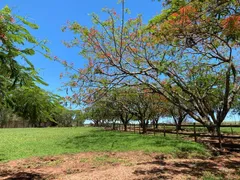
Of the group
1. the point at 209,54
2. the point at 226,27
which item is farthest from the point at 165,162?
the point at 209,54

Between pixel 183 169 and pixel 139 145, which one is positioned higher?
pixel 139 145

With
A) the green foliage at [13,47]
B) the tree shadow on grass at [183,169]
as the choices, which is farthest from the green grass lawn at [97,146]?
the green foliage at [13,47]

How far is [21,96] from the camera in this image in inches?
211

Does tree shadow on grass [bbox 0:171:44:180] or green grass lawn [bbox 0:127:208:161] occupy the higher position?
green grass lawn [bbox 0:127:208:161]

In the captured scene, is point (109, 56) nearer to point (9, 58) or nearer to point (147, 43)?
point (147, 43)

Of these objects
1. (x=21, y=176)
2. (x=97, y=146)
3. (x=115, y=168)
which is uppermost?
(x=97, y=146)

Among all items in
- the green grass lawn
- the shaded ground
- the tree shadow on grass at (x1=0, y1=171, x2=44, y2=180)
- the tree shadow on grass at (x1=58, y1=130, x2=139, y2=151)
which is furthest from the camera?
the tree shadow on grass at (x1=58, y1=130, x2=139, y2=151)

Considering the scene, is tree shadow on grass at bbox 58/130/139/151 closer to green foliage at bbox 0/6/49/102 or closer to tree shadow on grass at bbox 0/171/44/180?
tree shadow on grass at bbox 0/171/44/180

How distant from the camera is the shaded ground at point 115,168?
5574mm

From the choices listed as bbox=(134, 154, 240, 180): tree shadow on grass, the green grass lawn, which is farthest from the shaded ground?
the green grass lawn

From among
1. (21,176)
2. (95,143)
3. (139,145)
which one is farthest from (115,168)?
(95,143)

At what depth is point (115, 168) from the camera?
632 centimetres

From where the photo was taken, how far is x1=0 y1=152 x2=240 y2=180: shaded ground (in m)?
5.57

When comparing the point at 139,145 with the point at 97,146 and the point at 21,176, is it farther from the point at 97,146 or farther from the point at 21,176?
the point at 21,176
